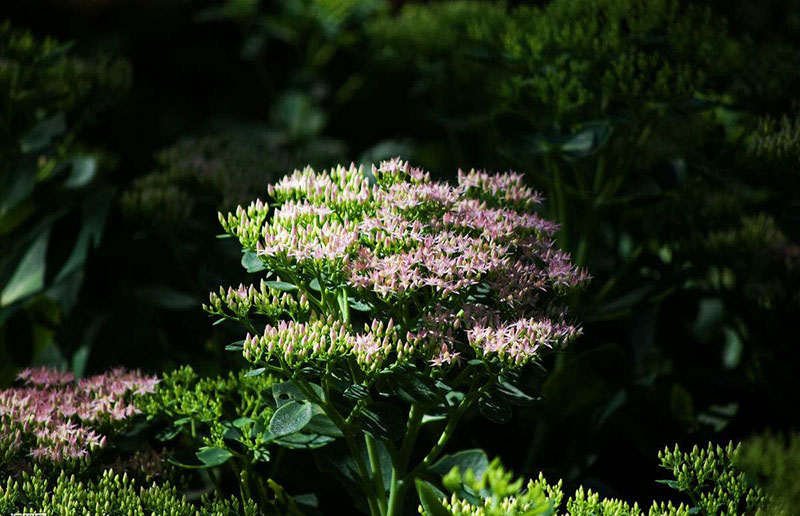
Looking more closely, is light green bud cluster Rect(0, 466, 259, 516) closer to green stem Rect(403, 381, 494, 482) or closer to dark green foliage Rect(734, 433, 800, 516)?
green stem Rect(403, 381, 494, 482)

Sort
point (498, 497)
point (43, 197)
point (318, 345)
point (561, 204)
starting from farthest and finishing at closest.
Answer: point (43, 197) → point (561, 204) → point (318, 345) → point (498, 497)

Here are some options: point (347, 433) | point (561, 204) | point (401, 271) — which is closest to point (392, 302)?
point (401, 271)

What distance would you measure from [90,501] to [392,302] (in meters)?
0.38

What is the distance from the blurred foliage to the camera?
57.9 inches

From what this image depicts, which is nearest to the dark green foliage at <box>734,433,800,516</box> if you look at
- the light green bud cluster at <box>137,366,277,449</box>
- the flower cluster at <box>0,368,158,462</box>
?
the light green bud cluster at <box>137,366,277,449</box>

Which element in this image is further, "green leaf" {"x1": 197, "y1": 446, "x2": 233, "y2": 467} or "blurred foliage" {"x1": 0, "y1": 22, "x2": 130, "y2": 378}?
"blurred foliage" {"x1": 0, "y1": 22, "x2": 130, "y2": 378}

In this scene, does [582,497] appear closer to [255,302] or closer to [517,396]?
[517,396]

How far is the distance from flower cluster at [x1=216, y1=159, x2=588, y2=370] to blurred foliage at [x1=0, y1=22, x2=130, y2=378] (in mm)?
656

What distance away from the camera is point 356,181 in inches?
39.1

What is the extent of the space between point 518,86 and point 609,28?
175 millimetres

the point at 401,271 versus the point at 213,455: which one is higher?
the point at 401,271

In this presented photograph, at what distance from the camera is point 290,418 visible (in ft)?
3.01

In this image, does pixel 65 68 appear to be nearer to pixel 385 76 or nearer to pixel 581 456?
pixel 385 76

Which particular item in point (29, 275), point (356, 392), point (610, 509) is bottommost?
point (29, 275)
